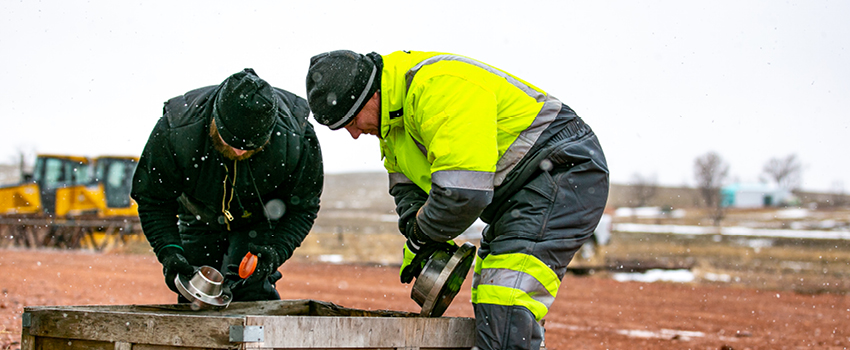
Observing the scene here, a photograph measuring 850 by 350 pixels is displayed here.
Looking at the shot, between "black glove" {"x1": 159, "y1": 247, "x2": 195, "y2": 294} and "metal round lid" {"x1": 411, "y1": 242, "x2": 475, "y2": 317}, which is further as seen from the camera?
"black glove" {"x1": 159, "y1": 247, "x2": 195, "y2": 294}

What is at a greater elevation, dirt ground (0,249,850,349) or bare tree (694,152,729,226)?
dirt ground (0,249,850,349)

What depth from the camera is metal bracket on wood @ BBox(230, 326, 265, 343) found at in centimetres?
241

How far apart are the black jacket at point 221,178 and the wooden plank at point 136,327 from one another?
0.92 meters

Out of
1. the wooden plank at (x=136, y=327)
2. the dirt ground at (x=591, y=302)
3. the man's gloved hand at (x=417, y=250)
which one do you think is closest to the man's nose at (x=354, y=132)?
the man's gloved hand at (x=417, y=250)

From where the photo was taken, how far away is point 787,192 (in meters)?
70.4

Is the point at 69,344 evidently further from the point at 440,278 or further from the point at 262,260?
the point at 440,278

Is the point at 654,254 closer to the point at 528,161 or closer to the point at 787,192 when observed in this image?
the point at 528,161

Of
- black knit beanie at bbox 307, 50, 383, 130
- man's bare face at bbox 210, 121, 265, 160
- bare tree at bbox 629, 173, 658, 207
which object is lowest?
bare tree at bbox 629, 173, 658, 207

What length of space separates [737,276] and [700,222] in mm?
32531

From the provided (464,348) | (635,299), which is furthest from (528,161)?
(635,299)

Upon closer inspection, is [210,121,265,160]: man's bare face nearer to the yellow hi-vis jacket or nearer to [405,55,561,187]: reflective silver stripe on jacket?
the yellow hi-vis jacket

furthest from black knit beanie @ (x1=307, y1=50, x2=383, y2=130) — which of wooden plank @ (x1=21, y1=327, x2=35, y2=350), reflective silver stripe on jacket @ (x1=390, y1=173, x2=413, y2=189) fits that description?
wooden plank @ (x1=21, y1=327, x2=35, y2=350)

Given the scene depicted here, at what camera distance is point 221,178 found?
3834mm

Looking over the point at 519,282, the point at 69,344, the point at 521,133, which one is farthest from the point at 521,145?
the point at 69,344
